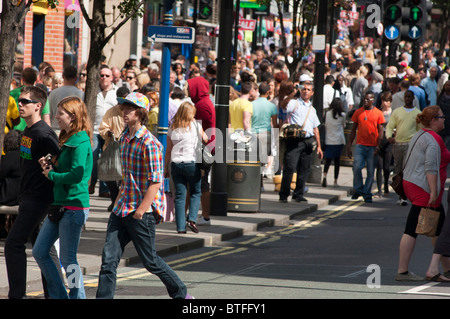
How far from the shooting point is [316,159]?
62.1 ft

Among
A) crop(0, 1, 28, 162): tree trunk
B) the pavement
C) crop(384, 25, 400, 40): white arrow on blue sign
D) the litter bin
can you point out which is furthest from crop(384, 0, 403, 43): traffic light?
crop(0, 1, 28, 162): tree trunk

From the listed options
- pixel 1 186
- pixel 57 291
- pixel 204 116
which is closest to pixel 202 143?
pixel 204 116

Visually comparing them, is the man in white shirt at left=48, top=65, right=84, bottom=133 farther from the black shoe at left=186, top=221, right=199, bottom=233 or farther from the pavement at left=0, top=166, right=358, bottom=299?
the black shoe at left=186, top=221, right=199, bottom=233

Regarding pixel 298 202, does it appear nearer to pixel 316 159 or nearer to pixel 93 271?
pixel 316 159

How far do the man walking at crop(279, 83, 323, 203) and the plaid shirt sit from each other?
27.3 feet

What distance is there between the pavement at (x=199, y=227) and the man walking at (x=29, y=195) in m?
0.58

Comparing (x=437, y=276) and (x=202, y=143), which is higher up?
(x=202, y=143)

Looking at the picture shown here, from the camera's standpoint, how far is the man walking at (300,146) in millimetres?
15992

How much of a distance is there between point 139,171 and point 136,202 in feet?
0.83

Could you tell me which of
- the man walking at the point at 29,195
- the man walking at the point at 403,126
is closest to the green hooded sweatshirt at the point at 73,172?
the man walking at the point at 29,195

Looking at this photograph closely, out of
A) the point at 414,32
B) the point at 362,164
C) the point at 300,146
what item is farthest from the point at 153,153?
the point at 414,32

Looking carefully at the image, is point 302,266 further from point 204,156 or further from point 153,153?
point 153,153

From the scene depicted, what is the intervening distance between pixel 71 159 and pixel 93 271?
2.72m

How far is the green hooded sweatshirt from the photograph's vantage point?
7586 mm
